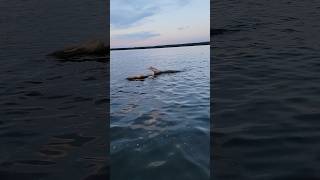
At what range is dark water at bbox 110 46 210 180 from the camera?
852cm

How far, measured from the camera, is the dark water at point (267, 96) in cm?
859

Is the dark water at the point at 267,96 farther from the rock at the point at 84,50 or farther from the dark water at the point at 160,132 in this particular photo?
the rock at the point at 84,50

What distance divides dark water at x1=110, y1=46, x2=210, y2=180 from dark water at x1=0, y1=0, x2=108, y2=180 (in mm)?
477

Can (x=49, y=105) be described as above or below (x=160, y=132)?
above

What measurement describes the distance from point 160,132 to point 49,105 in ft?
16.7

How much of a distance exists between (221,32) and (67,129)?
1504cm

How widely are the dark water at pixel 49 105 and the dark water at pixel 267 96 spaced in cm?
313

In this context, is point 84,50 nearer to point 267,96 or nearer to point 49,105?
point 49,105

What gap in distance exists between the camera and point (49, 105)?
46.6 ft

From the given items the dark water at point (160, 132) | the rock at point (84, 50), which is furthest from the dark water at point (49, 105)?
the rock at point (84, 50)

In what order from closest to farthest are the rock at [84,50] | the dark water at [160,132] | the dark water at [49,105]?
the dark water at [160,132], the dark water at [49,105], the rock at [84,50]

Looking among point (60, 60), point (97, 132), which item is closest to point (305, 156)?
point (97, 132)

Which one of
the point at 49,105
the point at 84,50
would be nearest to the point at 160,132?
the point at 49,105

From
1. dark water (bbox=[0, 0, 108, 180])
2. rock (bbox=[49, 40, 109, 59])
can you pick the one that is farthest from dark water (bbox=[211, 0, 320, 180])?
rock (bbox=[49, 40, 109, 59])
